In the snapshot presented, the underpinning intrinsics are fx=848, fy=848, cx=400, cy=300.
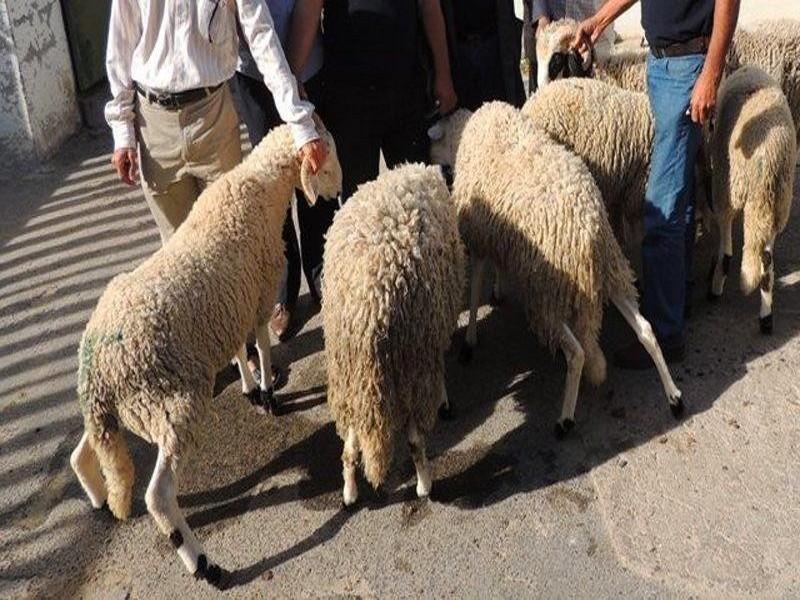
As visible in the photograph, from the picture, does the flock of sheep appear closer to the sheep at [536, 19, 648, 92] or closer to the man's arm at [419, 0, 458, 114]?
the man's arm at [419, 0, 458, 114]

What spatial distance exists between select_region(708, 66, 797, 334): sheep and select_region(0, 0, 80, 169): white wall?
5050mm

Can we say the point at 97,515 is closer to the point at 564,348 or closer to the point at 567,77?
the point at 564,348

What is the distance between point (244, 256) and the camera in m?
3.46

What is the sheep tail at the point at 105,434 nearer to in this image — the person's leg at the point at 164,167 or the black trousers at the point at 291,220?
the person's leg at the point at 164,167

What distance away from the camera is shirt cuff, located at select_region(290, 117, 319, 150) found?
3482 millimetres

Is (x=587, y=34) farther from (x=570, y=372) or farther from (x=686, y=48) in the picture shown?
(x=570, y=372)

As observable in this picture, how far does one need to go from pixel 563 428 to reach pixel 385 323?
102 cm

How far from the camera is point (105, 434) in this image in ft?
9.80

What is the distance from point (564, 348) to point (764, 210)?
4.13 ft

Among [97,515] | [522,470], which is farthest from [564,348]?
[97,515]

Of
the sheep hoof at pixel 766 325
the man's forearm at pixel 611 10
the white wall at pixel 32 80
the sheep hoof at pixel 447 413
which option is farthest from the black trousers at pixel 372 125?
the white wall at pixel 32 80

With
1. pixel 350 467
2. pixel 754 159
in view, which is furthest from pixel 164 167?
pixel 754 159

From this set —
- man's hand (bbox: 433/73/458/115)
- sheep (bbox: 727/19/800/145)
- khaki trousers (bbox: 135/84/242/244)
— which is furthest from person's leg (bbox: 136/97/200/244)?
sheep (bbox: 727/19/800/145)

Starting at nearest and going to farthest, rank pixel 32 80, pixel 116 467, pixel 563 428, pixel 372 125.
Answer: pixel 116 467 → pixel 563 428 → pixel 372 125 → pixel 32 80
